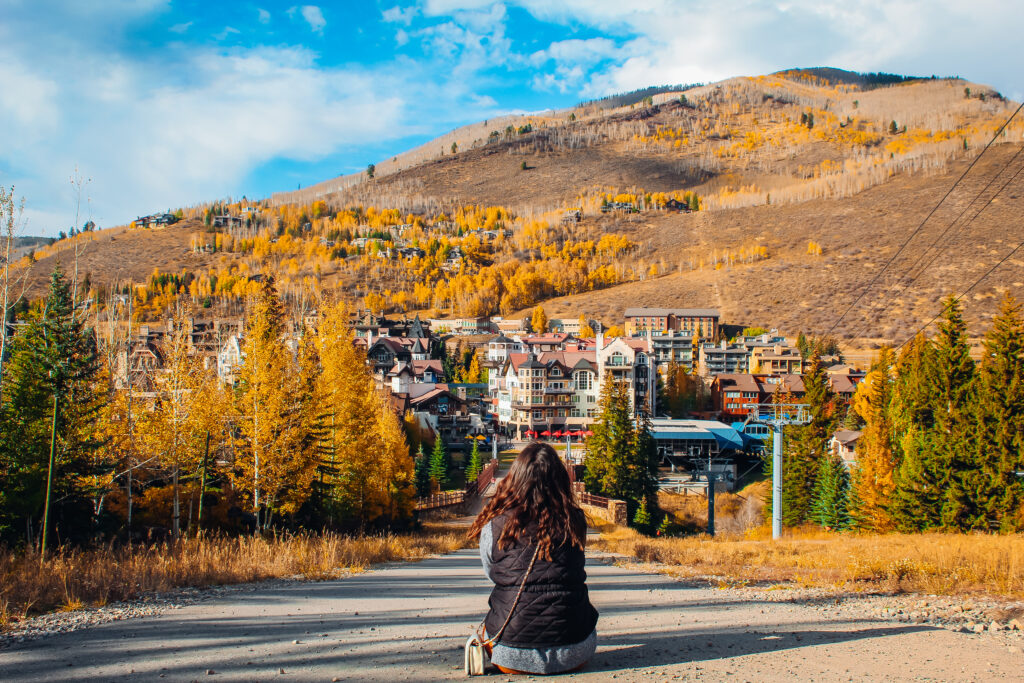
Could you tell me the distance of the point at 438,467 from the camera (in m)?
40.0

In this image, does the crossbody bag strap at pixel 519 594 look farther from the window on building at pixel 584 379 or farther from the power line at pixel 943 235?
the power line at pixel 943 235

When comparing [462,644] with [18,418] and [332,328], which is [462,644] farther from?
[332,328]

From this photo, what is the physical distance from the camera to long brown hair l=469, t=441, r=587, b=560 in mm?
3785

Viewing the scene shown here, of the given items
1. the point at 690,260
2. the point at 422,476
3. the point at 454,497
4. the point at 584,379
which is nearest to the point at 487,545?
the point at 454,497

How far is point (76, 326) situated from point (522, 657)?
16624mm

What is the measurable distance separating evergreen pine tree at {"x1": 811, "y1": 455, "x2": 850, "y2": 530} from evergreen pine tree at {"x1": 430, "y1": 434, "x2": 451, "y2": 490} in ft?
71.7

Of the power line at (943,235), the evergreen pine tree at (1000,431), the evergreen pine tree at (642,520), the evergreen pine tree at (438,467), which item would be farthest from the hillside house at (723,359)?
the evergreen pine tree at (1000,431)

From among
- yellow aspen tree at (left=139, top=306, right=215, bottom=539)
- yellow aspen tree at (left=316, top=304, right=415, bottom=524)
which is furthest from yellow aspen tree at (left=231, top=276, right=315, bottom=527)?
yellow aspen tree at (left=316, top=304, right=415, bottom=524)

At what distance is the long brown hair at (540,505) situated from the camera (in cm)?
379

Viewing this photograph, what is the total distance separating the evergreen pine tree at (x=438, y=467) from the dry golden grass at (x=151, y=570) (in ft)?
95.5

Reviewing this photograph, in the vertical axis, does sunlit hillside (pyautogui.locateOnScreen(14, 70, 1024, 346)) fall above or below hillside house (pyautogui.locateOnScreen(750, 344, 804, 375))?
above

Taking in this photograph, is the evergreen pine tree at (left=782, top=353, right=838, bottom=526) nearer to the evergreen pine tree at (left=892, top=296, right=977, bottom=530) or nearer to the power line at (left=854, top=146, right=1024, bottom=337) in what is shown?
the evergreen pine tree at (left=892, top=296, right=977, bottom=530)

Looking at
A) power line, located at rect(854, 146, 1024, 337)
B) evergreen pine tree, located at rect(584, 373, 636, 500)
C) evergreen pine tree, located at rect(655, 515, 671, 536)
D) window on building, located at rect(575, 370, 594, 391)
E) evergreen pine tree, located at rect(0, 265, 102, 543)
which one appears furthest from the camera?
power line, located at rect(854, 146, 1024, 337)

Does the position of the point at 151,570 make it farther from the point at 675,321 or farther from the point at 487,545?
the point at 675,321
